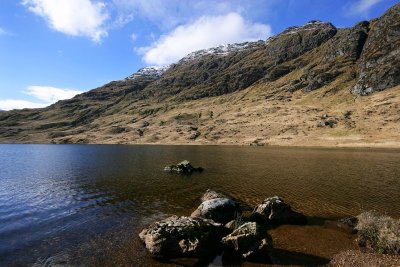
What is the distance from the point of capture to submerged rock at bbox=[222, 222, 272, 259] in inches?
749

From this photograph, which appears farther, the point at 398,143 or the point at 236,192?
the point at 398,143

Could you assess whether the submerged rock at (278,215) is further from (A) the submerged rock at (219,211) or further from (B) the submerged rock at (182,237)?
(B) the submerged rock at (182,237)

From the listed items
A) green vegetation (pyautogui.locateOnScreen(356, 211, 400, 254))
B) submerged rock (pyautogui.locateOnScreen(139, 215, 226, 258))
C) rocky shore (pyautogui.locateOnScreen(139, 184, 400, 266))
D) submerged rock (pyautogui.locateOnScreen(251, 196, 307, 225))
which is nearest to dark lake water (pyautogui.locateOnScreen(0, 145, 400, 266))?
submerged rock (pyautogui.locateOnScreen(139, 215, 226, 258))

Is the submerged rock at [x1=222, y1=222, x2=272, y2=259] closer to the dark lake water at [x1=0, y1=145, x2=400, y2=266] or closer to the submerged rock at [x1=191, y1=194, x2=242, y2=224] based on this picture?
the dark lake water at [x1=0, y1=145, x2=400, y2=266]

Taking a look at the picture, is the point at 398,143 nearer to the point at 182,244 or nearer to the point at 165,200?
the point at 165,200

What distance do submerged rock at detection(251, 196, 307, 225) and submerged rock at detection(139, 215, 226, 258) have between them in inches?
227

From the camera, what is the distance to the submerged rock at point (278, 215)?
86.8ft

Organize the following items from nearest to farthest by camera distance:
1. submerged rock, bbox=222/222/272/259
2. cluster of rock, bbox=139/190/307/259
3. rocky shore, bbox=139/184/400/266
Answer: rocky shore, bbox=139/184/400/266
submerged rock, bbox=222/222/272/259
cluster of rock, bbox=139/190/307/259

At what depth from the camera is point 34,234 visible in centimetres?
2367

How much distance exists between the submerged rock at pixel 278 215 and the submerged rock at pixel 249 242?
6.39 m

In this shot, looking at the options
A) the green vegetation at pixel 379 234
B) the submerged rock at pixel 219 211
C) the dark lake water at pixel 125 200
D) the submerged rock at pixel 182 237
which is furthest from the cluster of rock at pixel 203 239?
the green vegetation at pixel 379 234

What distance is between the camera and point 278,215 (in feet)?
87.5

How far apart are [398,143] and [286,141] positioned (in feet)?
147

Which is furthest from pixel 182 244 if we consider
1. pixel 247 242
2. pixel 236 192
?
pixel 236 192
